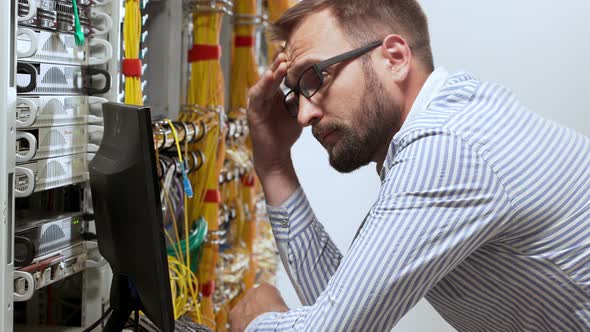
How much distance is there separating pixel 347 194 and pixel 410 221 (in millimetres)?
1585

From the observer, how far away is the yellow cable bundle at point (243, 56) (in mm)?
2881

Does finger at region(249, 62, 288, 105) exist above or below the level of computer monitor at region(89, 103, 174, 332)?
above

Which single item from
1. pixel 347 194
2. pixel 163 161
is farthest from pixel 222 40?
pixel 163 161

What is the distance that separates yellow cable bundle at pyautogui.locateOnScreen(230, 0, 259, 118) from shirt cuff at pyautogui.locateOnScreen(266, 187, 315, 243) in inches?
46.0

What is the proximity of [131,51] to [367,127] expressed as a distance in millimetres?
645

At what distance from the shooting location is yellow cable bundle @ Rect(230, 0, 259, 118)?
2.88m

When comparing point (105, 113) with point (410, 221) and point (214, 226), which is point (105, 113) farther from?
point (214, 226)

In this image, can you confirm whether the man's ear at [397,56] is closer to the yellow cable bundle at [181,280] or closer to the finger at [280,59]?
the finger at [280,59]

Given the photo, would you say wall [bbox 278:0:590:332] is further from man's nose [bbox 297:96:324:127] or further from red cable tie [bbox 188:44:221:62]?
man's nose [bbox 297:96:324:127]

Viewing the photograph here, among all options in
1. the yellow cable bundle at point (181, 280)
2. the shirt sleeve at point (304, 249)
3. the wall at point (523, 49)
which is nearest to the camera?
the shirt sleeve at point (304, 249)

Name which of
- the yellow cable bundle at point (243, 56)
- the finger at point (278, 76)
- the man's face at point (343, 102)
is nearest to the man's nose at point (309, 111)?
the man's face at point (343, 102)

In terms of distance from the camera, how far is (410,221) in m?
1.16

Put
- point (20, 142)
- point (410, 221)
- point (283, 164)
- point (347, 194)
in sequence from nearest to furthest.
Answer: point (410, 221) → point (20, 142) → point (283, 164) → point (347, 194)

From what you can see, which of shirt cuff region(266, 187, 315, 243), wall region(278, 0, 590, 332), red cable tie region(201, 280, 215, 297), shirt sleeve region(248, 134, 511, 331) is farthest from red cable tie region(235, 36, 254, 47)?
shirt sleeve region(248, 134, 511, 331)
